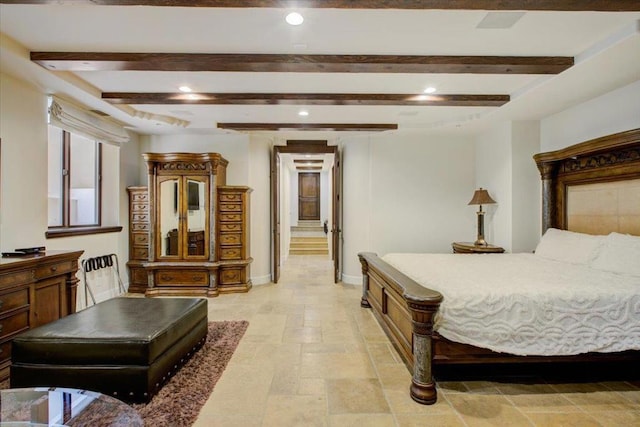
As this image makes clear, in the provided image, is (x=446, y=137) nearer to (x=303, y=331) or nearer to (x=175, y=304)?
(x=303, y=331)

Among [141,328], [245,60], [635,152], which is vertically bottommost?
[141,328]

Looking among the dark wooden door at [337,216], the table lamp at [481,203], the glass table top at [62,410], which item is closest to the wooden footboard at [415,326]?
the glass table top at [62,410]

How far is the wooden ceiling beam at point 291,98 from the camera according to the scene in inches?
143

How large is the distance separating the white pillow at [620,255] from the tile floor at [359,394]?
0.93 meters

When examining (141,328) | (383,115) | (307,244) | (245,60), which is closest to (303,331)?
(141,328)

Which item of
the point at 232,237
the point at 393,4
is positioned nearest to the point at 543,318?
the point at 393,4

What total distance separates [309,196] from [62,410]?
11142 millimetres

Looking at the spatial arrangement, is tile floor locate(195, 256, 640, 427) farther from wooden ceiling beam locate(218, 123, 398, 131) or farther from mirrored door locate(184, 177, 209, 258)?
wooden ceiling beam locate(218, 123, 398, 131)

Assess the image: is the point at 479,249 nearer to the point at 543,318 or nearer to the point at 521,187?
the point at 521,187

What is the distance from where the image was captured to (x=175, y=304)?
2.86 metres

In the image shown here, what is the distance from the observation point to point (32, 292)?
2.60 meters

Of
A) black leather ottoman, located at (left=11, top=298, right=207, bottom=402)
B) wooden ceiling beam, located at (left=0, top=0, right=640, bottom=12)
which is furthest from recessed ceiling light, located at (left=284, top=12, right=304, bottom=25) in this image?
black leather ottoman, located at (left=11, top=298, right=207, bottom=402)

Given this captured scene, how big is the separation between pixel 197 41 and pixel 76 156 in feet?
9.80

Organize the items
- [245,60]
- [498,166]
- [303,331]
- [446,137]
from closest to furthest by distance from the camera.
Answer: [245,60] → [303,331] → [498,166] → [446,137]
